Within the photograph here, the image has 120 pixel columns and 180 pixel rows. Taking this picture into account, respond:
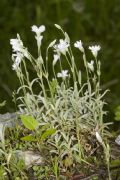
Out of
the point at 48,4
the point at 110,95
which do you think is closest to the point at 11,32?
the point at 48,4

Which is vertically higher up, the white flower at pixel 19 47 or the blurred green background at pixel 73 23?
the blurred green background at pixel 73 23

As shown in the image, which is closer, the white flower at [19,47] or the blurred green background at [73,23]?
the white flower at [19,47]

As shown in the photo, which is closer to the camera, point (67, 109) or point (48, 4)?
point (67, 109)

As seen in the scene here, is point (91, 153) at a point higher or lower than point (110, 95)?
lower

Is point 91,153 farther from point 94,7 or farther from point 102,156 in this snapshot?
point 94,7

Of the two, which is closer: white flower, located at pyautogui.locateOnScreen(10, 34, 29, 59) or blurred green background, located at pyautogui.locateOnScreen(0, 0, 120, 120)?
white flower, located at pyautogui.locateOnScreen(10, 34, 29, 59)

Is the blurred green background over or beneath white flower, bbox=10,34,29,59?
over

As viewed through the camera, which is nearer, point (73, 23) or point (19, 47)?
point (19, 47)

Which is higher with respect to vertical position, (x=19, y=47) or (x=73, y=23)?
(x=73, y=23)
